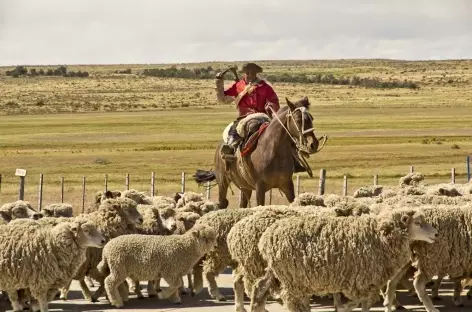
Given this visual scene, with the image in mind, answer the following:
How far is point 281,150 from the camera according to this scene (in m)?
20.4

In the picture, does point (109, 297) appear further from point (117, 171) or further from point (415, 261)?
point (117, 171)

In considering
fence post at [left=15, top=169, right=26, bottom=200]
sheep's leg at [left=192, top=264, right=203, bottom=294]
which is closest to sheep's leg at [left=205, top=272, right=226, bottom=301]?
sheep's leg at [left=192, top=264, right=203, bottom=294]

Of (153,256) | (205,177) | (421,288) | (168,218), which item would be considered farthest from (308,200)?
(205,177)

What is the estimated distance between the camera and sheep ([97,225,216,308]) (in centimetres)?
1608

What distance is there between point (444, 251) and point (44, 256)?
17.4 feet

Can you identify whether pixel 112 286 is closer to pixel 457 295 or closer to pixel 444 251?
pixel 444 251

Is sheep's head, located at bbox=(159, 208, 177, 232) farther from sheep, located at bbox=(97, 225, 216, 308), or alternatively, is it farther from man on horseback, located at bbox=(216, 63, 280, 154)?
man on horseback, located at bbox=(216, 63, 280, 154)

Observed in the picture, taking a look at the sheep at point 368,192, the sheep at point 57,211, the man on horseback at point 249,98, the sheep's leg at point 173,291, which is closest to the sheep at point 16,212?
the sheep at point 57,211

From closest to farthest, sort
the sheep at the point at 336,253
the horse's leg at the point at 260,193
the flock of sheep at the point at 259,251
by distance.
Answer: the sheep at the point at 336,253
the flock of sheep at the point at 259,251
the horse's leg at the point at 260,193

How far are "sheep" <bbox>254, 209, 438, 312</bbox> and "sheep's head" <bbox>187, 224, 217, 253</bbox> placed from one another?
2118 millimetres

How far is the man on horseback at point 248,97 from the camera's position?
2159cm

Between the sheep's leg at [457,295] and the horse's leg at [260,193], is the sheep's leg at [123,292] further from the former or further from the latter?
the sheep's leg at [457,295]

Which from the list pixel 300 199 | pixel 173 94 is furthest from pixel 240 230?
pixel 173 94

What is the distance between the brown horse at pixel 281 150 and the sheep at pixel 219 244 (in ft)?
10.9
